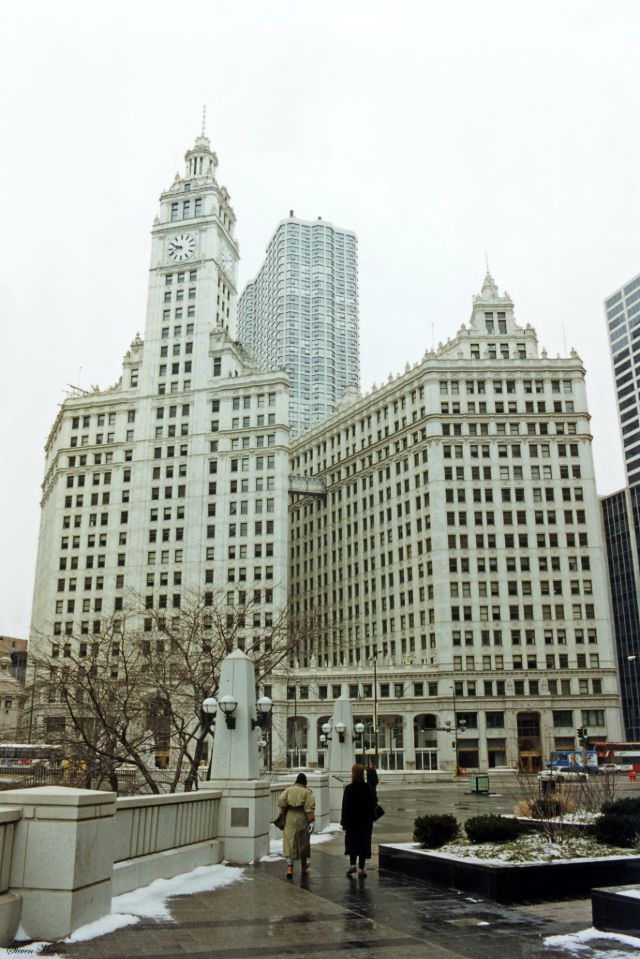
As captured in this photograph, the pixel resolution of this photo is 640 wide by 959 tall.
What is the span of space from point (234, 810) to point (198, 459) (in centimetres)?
9053

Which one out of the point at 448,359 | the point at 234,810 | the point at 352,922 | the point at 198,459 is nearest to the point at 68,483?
the point at 198,459

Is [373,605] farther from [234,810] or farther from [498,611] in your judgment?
[234,810]

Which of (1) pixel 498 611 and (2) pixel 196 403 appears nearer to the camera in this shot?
(1) pixel 498 611

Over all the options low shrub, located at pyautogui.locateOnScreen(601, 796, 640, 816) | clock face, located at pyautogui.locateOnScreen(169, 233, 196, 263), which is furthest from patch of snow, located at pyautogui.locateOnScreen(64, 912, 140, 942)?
clock face, located at pyautogui.locateOnScreen(169, 233, 196, 263)

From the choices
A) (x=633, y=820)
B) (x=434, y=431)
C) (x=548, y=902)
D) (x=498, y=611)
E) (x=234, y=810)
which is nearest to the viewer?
(x=548, y=902)

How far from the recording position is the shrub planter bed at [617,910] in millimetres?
9359

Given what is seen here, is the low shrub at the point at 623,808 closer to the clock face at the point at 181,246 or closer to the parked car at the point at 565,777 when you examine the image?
the parked car at the point at 565,777

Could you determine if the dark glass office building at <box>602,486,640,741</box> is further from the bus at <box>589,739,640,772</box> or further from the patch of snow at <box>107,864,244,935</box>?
the patch of snow at <box>107,864,244,935</box>

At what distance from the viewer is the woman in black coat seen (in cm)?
1488

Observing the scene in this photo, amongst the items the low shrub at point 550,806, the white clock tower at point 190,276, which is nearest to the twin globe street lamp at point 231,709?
the low shrub at point 550,806

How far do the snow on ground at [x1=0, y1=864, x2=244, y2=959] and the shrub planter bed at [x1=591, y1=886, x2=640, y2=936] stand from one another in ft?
17.5

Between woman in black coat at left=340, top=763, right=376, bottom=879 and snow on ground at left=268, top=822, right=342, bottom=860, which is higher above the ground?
woman in black coat at left=340, top=763, right=376, bottom=879

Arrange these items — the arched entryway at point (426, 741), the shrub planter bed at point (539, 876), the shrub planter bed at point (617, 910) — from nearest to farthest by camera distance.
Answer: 1. the shrub planter bed at point (617, 910)
2. the shrub planter bed at point (539, 876)
3. the arched entryway at point (426, 741)

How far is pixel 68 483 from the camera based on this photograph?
109750 millimetres
